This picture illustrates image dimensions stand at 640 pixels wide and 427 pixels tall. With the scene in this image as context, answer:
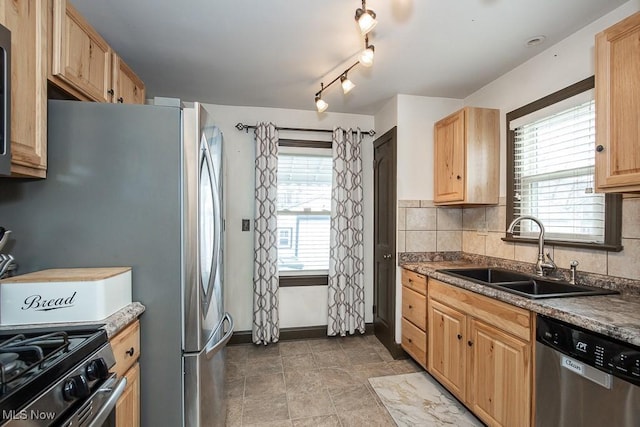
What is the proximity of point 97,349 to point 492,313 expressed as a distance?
75.0 inches

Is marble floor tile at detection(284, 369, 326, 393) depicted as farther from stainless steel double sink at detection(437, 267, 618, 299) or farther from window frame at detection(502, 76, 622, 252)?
window frame at detection(502, 76, 622, 252)

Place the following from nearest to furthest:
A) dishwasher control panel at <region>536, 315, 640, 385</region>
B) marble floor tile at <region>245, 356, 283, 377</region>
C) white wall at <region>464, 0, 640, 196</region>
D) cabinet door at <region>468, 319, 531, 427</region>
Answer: dishwasher control panel at <region>536, 315, 640, 385</region> → cabinet door at <region>468, 319, 531, 427</region> → white wall at <region>464, 0, 640, 196</region> → marble floor tile at <region>245, 356, 283, 377</region>

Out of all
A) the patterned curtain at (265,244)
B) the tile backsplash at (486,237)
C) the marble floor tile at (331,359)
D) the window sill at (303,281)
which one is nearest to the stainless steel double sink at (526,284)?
the tile backsplash at (486,237)

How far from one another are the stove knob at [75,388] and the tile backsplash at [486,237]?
8.02 ft

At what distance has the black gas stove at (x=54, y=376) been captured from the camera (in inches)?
28.2

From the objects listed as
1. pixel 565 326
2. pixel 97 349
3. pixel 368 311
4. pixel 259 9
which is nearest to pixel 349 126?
pixel 259 9

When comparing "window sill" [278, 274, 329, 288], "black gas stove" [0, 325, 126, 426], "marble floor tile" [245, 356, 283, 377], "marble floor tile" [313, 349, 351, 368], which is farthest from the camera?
"window sill" [278, 274, 329, 288]

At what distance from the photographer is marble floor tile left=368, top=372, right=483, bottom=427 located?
193 cm

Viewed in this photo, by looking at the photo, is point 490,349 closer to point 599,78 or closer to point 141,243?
point 599,78

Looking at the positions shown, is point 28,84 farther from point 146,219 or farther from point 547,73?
point 547,73

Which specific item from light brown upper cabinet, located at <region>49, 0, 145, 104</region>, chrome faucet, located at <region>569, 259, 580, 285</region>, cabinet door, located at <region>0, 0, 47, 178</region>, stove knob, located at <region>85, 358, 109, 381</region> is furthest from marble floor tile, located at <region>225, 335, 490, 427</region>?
light brown upper cabinet, located at <region>49, 0, 145, 104</region>

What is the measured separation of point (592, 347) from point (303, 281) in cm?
245

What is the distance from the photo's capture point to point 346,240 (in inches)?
126

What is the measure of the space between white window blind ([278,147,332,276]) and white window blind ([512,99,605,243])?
5.92 feet
